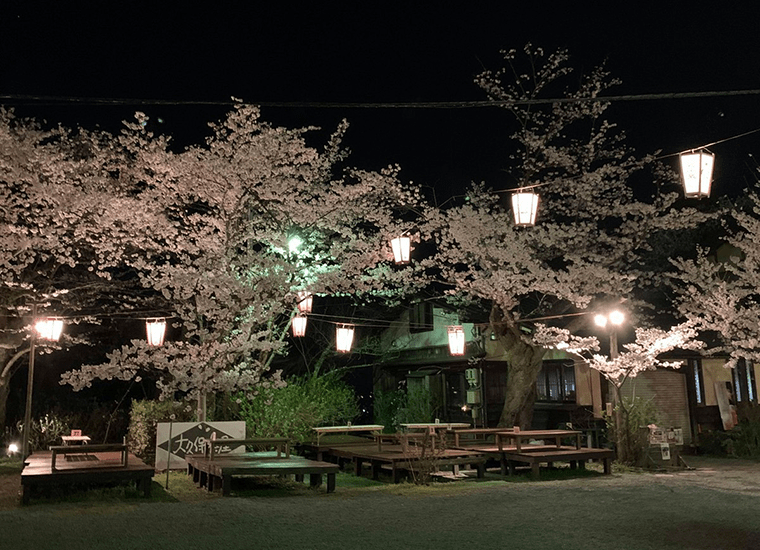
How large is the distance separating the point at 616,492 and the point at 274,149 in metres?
10.9

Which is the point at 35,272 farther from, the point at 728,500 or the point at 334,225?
the point at 728,500

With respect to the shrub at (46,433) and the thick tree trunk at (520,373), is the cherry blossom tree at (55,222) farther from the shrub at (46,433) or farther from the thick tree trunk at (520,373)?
the thick tree trunk at (520,373)

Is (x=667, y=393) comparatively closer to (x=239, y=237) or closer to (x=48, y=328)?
(x=239, y=237)

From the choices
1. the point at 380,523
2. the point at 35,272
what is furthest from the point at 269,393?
the point at 380,523

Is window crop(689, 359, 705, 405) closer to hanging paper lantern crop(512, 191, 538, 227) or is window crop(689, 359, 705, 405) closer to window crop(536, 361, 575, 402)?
window crop(536, 361, 575, 402)

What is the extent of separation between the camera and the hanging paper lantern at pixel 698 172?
36.8ft

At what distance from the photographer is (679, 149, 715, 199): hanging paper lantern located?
1123 cm

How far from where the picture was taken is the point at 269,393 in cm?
1797

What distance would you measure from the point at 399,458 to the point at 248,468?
3630 millimetres

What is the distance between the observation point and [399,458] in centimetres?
1475

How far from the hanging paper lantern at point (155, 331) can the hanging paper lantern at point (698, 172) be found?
12278mm

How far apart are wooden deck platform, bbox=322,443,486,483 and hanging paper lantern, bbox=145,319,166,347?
5.05m

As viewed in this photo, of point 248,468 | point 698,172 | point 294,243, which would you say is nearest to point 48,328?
point 294,243

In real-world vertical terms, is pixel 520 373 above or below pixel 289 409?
above
